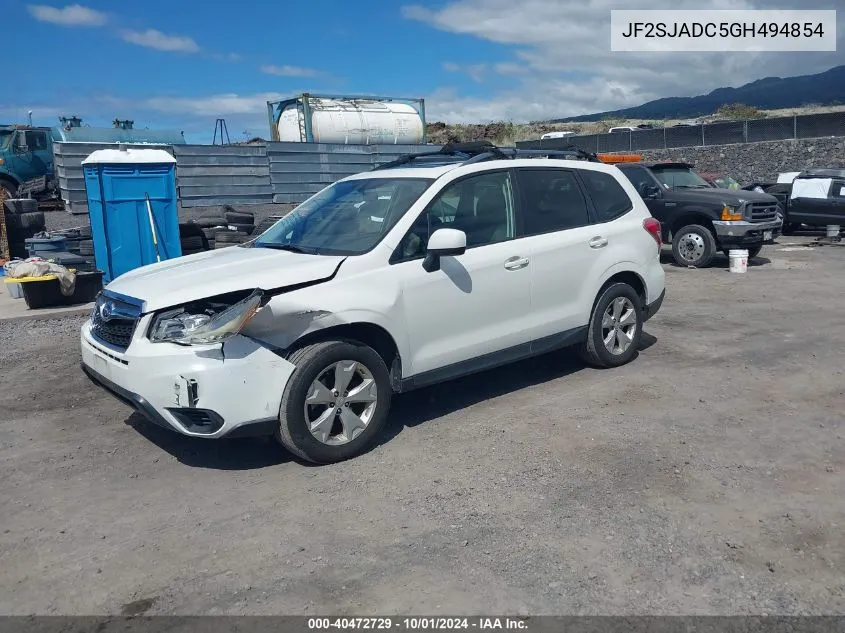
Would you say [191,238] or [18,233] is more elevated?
[18,233]

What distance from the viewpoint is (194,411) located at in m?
4.25

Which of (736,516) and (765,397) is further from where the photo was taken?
(765,397)

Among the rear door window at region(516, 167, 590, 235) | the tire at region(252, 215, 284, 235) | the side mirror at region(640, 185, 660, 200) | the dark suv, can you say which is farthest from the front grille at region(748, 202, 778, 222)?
the tire at region(252, 215, 284, 235)

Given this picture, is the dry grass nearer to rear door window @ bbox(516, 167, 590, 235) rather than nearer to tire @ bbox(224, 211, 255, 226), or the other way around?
tire @ bbox(224, 211, 255, 226)

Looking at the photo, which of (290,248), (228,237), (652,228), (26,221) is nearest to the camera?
(290,248)

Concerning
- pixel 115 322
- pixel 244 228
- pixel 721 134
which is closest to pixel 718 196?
pixel 244 228

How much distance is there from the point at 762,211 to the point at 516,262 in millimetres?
9438

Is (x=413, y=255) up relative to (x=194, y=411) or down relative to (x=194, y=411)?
up

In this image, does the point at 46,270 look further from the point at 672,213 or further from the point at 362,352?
the point at 672,213

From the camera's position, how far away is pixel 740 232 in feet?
41.9

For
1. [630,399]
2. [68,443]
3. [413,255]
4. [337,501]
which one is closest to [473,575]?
[337,501]

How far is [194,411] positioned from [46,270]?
6250 millimetres

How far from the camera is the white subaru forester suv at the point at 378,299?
4285 mm

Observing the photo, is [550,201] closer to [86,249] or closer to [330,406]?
[330,406]
